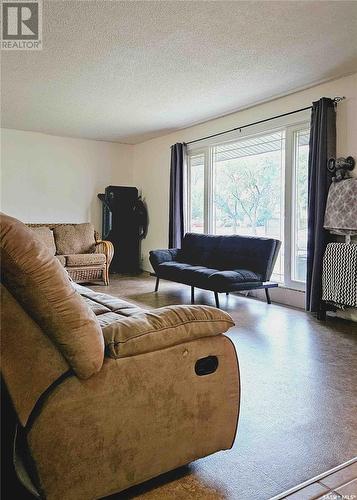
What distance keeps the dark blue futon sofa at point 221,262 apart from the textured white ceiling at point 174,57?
6.06ft

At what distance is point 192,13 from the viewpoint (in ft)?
9.78

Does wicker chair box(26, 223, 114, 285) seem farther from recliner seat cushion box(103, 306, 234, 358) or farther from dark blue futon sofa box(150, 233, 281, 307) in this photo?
recliner seat cushion box(103, 306, 234, 358)

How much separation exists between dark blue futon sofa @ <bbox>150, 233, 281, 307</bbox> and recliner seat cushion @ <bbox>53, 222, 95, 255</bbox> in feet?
5.45

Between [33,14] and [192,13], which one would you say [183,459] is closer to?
[192,13]

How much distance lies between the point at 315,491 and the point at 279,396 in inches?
34.0

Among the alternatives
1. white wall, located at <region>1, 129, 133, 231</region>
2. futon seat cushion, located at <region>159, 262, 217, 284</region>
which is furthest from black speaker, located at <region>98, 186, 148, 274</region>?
futon seat cushion, located at <region>159, 262, 217, 284</region>

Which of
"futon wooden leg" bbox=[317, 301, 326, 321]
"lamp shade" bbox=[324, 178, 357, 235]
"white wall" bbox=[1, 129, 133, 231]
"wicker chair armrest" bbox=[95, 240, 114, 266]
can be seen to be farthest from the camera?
"white wall" bbox=[1, 129, 133, 231]

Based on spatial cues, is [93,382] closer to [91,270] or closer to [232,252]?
[232,252]

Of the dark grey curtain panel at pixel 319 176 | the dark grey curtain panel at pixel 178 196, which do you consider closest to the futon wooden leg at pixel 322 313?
the dark grey curtain panel at pixel 319 176

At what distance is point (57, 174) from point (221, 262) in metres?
4.02

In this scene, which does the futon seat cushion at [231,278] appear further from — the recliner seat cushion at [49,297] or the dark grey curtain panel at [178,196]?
the recliner seat cushion at [49,297]

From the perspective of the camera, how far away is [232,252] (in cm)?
519

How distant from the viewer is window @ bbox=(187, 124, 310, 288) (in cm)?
497

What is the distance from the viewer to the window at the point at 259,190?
16.3 feet
